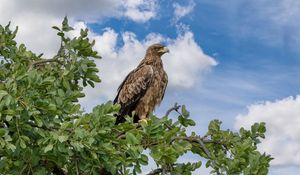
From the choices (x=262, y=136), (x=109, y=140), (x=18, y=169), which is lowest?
(x=18, y=169)

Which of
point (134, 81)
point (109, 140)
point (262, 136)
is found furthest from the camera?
point (134, 81)

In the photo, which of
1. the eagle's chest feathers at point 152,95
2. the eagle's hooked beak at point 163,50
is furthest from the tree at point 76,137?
the eagle's hooked beak at point 163,50

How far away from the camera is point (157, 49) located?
46.1ft

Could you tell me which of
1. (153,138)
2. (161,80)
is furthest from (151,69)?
(153,138)

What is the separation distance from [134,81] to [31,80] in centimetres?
664

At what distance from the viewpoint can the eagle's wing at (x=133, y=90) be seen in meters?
12.9

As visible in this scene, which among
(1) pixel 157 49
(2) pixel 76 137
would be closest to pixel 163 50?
(1) pixel 157 49

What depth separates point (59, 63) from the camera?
9133 millimetres

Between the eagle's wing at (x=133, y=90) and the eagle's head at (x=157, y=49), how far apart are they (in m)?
0.83

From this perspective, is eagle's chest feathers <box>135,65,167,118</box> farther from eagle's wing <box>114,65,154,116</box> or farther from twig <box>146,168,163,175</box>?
twig <box>146,168,163,175</box>

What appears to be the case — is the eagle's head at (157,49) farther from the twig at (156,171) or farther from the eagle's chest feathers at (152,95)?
the twig at (156,171)

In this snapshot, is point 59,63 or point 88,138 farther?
point 59,63

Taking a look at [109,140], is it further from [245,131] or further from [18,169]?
[245,131]

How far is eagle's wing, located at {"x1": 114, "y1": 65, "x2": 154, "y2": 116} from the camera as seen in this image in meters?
12.9
